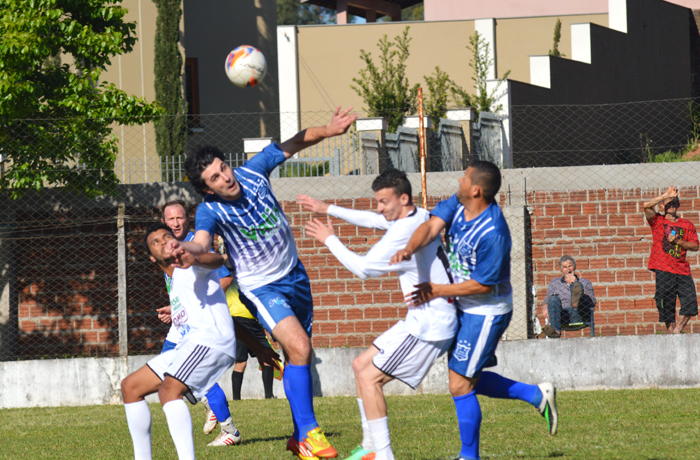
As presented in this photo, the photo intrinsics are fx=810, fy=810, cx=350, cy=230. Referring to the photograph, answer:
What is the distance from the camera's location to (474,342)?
14.9 ft

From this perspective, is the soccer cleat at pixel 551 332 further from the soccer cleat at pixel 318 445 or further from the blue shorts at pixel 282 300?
the soccer cleat at pixel 318 445

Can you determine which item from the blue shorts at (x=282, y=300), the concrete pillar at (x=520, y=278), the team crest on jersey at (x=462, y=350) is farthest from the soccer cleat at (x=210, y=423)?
the concrete pillar at (x=520, y=278)

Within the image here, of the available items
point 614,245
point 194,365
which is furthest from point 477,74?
point 194,365

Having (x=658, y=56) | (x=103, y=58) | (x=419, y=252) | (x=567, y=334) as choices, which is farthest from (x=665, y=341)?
(x=658, y=56)

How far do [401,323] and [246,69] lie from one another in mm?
7995

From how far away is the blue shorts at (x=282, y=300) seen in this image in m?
5.02

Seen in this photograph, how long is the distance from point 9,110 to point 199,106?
12.7m

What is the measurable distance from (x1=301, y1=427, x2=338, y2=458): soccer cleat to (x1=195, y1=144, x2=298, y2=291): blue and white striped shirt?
0.98 meters

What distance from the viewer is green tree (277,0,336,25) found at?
54000 millimetres

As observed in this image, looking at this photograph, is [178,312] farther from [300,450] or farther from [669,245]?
[669,245]

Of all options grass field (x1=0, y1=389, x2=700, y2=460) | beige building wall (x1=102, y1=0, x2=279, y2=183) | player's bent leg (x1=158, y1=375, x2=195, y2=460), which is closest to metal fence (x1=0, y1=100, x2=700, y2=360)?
grass field (x1=0, y1=389, x2=700, y2=460)

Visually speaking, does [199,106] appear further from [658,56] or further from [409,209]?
[409,209]

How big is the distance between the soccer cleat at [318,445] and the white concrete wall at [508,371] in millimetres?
4099

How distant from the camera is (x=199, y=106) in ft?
71.2
